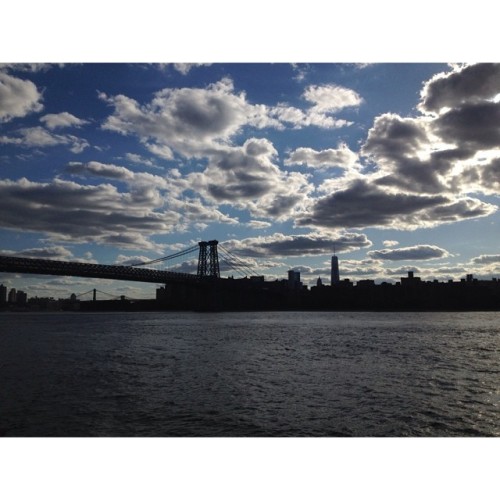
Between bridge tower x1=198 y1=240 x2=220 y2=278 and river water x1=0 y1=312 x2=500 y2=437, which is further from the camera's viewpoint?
bridge tower x1=198 y1=240 x2=220 y2=278

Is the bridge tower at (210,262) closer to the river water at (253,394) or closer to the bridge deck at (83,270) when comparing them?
the bridge deck at (83,270)

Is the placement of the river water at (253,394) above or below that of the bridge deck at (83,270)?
below

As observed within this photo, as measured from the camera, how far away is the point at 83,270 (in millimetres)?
43062

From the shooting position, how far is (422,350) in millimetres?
20391

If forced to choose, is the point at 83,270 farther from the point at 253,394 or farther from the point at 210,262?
the point at 253,394

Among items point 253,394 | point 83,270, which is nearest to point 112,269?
point 83,270

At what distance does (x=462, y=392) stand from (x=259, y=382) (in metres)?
4.88

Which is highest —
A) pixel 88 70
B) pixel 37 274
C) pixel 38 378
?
pixel 88 70

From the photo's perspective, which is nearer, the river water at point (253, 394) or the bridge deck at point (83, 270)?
the river water at point (253, 394)

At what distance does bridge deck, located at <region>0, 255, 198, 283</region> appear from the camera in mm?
36562

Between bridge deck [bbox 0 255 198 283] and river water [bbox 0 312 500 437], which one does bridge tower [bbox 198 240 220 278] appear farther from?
river water [bbox 0 312 500 437]

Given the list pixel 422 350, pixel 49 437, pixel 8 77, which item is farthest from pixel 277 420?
pixel 422 350

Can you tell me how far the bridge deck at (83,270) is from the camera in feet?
120
